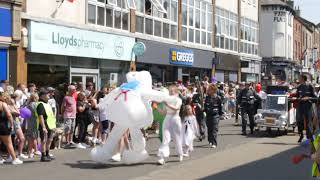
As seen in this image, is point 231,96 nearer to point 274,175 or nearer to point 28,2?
point 28,2

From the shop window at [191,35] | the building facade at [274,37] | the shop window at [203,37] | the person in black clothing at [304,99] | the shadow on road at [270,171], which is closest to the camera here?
the shadow on road at [270,171]

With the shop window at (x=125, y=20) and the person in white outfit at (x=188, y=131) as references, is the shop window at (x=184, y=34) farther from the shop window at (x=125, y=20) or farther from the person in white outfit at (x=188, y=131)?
the person in white outfit at (x=188, y=131)

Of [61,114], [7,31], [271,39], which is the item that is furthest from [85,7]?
[271,39]

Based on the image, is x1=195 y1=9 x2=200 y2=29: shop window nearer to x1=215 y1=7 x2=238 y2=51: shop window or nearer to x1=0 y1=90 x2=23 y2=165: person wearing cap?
x1=215 y1=7 x2=238 y2=51: shop window

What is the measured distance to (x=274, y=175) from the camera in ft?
37.5

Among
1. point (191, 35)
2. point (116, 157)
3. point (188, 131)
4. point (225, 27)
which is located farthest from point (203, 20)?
point (116, 157)

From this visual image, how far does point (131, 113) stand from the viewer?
484 inches

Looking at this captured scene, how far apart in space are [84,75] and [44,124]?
1085cm

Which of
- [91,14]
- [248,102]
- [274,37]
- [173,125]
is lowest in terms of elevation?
[173,125]

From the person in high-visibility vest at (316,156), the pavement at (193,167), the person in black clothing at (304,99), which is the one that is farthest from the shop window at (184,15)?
the person in high-visibility vest at (316,156)

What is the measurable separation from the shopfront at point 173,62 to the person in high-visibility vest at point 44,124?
47.9ft

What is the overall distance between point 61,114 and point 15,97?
6.21 ft

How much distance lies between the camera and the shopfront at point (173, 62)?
95.3ft

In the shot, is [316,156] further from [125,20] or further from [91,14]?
[125,20]
